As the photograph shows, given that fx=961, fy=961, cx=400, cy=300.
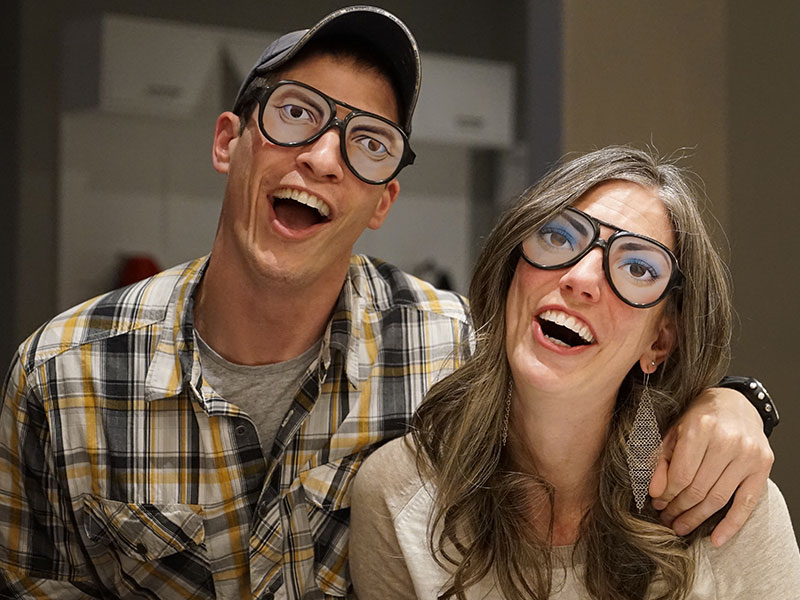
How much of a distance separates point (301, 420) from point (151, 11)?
1385 mm

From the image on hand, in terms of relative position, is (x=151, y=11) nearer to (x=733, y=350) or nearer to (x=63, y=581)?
(x=63, y=581)

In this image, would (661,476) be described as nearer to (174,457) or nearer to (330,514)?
(330,514)

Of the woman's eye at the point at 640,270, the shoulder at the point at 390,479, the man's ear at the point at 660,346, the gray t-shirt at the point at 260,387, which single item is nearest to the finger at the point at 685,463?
the man's ear at the point at 660,346

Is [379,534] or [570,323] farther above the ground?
[570,323]

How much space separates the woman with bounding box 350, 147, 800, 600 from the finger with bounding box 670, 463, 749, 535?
29 millimetres

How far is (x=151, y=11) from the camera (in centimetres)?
249

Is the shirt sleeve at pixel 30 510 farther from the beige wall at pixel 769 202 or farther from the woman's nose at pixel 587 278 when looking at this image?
the beige wall at pixel 769 202

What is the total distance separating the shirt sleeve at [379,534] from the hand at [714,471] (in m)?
0.41

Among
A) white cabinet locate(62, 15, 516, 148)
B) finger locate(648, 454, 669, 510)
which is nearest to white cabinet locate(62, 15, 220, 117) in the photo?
white cabinet locate(62, 15, 516, 148)

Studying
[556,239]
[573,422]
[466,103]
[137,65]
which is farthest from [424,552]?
[466,103]

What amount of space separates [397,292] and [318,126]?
368mm

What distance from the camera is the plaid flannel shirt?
1.60 m

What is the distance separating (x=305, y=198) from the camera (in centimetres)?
157

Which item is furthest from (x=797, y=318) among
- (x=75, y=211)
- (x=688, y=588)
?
(x=75, y=211)
